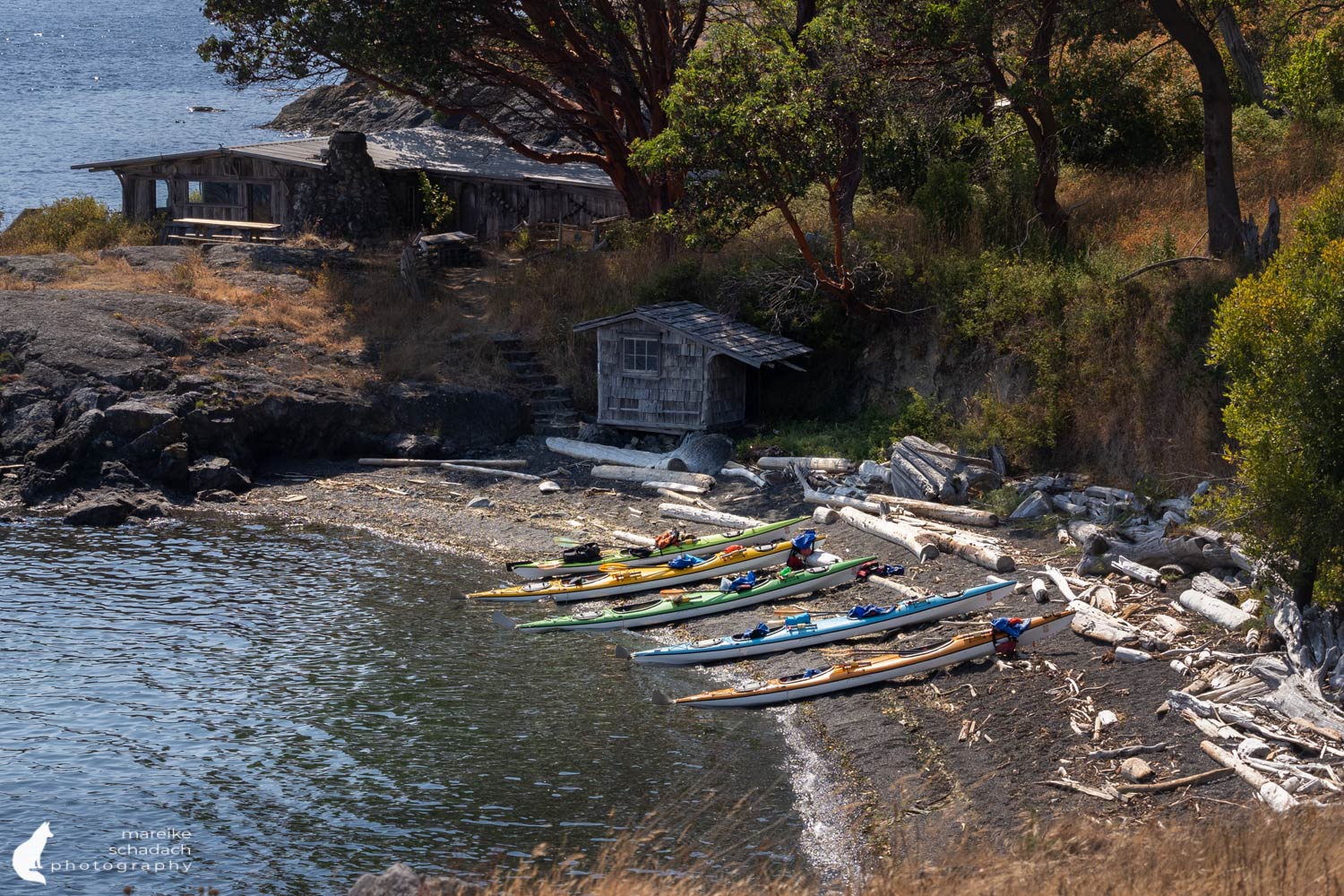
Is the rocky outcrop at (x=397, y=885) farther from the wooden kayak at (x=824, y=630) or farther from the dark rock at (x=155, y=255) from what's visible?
the dark rock at (x=155, y=255)

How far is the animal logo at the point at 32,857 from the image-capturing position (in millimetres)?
12555

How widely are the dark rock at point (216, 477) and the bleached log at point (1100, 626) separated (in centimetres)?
1817

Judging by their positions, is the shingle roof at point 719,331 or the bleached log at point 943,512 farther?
A: the shingle roof at point 719,331

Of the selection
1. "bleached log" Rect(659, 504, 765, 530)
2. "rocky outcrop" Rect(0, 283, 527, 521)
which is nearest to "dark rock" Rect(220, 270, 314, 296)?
"rocky outcrop" Rect(0, 283, 527, 521)

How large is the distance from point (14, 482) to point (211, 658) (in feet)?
36.3

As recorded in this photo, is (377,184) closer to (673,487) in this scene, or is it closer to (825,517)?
(673,487)

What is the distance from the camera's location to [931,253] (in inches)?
1086

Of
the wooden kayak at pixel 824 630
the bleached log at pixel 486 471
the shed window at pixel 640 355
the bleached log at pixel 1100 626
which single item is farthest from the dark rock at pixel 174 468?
the bleached log at pixel 1100 626

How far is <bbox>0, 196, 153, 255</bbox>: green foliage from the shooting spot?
39.5 meters

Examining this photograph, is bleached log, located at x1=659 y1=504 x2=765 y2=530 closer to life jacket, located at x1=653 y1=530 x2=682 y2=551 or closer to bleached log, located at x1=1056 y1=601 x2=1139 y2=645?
life jacket, located at x1=653 y1=530 x2=682 y2=551

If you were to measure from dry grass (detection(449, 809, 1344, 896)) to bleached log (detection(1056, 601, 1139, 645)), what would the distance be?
179 inches

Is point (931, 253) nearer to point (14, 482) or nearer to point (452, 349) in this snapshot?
point (452, 349)

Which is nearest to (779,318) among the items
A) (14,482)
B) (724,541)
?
(724,541)

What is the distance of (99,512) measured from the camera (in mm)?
25250
